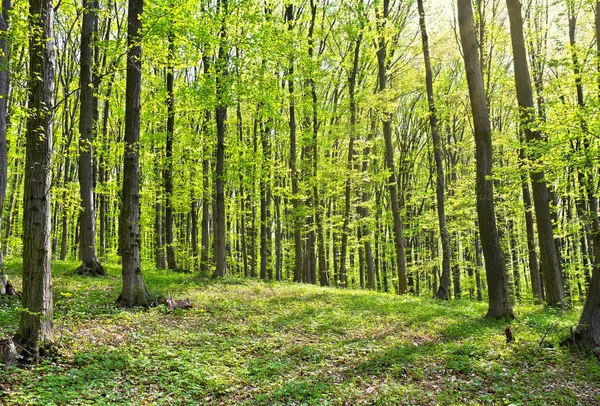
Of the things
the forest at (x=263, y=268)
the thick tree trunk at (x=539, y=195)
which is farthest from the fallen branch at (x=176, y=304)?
the thick tree trunk at (x=539, y=195)

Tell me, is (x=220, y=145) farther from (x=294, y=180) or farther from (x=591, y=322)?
(x=591, y=322)

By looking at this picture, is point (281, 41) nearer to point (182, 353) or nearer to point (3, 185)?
point (3, 185)

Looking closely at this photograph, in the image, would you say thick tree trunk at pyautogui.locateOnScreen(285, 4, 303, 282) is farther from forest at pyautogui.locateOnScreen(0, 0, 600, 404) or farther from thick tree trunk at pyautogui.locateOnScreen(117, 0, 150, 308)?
thick tree trunk at pyautogui.locateOnScreen(117, 0, 150, 308)

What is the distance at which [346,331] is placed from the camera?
9.51m

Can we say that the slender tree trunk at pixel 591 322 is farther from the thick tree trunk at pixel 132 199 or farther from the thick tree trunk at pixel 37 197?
the thick tree trunk at pixel 37 197

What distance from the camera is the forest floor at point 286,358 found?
5711 mm

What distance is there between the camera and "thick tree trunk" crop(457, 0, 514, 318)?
10398 mm

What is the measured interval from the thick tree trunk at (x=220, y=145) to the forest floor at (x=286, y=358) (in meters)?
4.30

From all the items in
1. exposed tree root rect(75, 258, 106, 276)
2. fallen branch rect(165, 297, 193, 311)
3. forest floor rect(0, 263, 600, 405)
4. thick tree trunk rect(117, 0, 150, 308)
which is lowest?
forest floor rect(0, 263, 600, 405)

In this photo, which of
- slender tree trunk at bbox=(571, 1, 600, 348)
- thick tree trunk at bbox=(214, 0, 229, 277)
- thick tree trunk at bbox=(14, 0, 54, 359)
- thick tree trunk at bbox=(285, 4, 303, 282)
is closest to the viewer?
thick tree trunk at bbox=(14, 0, 54, 359)

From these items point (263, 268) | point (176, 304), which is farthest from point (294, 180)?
point (176, 304)

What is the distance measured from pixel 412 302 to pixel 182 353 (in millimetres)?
9398

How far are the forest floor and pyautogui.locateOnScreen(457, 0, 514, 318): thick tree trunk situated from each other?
0.75m

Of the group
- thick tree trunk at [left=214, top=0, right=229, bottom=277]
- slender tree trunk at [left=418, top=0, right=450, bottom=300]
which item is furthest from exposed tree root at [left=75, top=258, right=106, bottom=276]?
slender tree trunk at [left=418, top=0, right=450, bottom=300]
